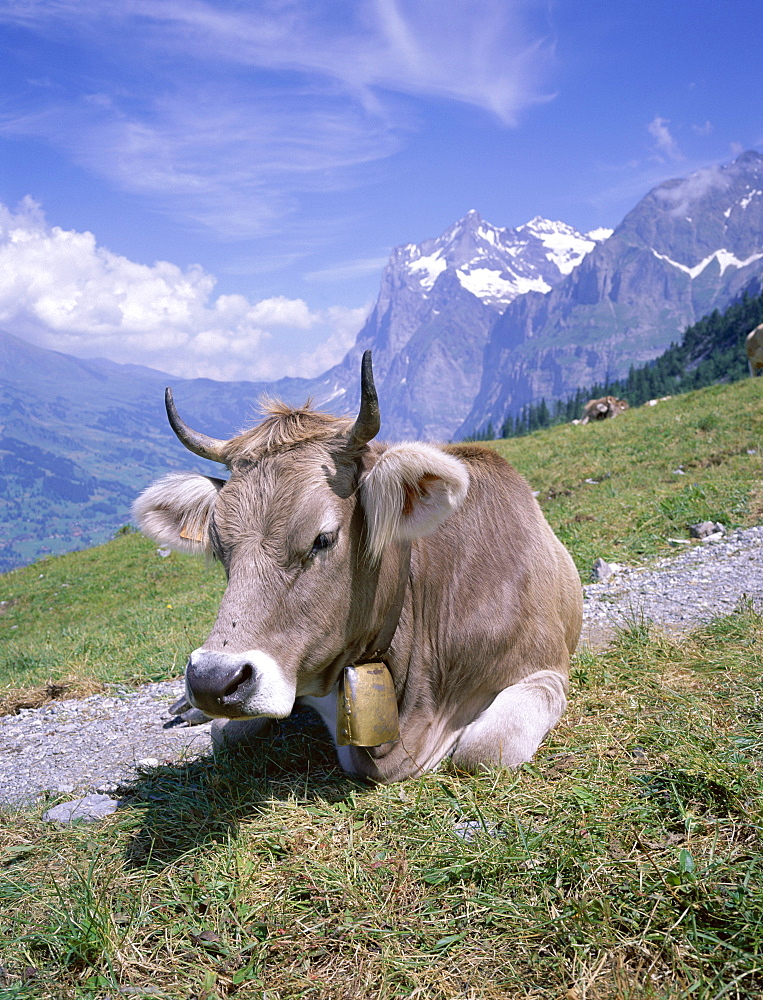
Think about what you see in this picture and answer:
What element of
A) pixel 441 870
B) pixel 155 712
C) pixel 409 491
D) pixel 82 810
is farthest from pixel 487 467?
pixel 155 712

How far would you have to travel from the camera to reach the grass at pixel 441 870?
246 cm

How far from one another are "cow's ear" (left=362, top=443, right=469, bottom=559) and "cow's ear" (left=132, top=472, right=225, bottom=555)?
1.21 metres

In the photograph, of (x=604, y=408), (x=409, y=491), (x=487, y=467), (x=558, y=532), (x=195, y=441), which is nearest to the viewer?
(x=409, y=491)

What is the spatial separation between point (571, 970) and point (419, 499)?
222 centimetres

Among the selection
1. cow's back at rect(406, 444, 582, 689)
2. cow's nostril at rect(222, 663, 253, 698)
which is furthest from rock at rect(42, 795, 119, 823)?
cow's back at rect(406, 444, 582, 689)

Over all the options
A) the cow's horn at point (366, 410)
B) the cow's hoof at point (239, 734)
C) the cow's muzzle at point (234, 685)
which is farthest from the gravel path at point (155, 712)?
the cow's horn at point (366, 410)

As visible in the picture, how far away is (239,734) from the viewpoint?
453 cm

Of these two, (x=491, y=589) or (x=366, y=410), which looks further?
(x=491, y=589)

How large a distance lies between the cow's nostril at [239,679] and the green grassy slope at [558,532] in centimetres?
490

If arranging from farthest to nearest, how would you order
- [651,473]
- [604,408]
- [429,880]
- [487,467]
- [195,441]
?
[604,408] → [651,473] → [487,467] → [195,441] → [429,880]

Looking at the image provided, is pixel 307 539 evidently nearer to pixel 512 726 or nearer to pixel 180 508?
pixel 180 508

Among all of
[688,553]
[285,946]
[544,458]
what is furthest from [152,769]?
[544,458]

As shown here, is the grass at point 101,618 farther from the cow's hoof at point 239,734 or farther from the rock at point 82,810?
the rock at point 82,810

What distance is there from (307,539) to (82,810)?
2.26 m
